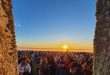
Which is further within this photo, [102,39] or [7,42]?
[102,39]

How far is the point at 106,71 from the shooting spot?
9281mm

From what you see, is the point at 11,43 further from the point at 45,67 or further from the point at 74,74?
the point at 45,67

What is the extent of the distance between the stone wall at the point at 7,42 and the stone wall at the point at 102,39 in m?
2.10

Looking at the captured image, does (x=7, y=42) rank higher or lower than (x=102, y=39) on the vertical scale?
lower

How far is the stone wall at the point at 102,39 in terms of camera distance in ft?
30.2

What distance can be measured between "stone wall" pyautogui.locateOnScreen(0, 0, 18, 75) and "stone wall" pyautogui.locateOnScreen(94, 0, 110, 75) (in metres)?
2.10

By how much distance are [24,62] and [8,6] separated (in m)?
7.06

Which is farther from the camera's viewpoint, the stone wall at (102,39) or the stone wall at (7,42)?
the stone wall at (102,39)

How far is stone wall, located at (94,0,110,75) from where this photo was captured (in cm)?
920

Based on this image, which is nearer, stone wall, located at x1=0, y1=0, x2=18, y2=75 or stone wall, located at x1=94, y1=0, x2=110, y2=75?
stone wall, located at x1=0, y1=0, x2=18, y2=75

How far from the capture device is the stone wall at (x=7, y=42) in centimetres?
803

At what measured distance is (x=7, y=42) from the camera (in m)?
8.40

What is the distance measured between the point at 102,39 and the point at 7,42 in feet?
7.90

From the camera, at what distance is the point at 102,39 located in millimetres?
9422
